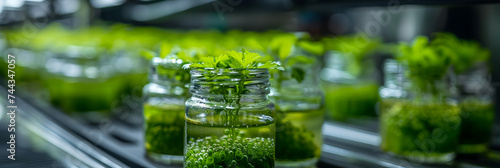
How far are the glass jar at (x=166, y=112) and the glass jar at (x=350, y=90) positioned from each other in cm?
68

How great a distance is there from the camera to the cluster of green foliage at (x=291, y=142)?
83cm

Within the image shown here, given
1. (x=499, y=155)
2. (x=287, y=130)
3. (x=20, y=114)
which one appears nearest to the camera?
(x=287, y=130)

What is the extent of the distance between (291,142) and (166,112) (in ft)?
0.81

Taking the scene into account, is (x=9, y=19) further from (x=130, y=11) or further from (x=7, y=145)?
(x=7, y=145)

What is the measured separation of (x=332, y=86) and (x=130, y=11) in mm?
1661

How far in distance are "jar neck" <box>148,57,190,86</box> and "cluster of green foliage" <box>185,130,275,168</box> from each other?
230mm

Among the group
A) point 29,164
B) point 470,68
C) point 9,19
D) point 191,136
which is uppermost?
point 9,19

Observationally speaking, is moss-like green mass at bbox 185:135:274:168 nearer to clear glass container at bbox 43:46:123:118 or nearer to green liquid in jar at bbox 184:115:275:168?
green liquid in jar at bbox 184:115:275:168

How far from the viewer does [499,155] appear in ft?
3.30

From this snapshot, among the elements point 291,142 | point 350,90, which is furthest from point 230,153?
point 350,90

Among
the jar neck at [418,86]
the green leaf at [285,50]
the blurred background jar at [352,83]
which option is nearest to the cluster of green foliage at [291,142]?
the green leaf at [285,50]

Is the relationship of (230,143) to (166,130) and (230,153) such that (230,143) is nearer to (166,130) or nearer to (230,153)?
(230,153)

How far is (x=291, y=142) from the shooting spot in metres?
0.83

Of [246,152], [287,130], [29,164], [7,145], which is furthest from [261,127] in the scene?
[7,145]
